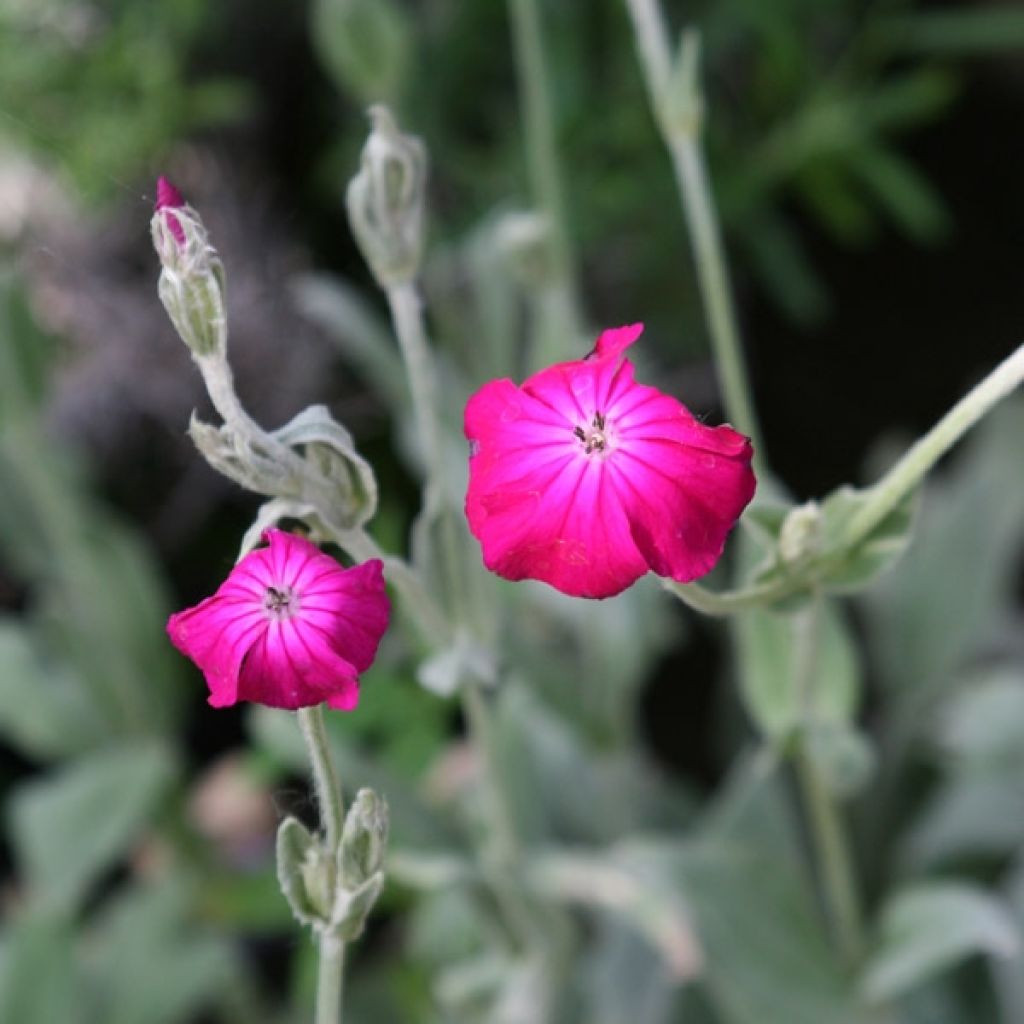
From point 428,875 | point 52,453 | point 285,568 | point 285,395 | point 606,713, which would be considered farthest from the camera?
point 285,395

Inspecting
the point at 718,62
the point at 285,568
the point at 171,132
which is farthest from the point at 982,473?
the point at 285,568

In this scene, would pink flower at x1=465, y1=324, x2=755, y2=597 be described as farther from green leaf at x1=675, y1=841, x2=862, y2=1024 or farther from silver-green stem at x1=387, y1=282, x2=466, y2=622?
green leaf at x1=675, y1=841, x2=862, y2=1024

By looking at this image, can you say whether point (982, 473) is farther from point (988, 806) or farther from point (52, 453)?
point (52, 453)

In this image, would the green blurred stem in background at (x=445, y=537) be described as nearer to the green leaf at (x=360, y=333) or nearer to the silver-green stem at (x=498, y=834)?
the silver-green stem at (x=498, y=834)

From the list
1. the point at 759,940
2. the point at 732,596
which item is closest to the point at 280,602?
the point at 732,596

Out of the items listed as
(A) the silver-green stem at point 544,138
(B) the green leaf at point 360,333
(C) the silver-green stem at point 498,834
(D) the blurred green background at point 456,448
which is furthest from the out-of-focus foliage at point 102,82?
(C) the silver-green stem at point 498,834

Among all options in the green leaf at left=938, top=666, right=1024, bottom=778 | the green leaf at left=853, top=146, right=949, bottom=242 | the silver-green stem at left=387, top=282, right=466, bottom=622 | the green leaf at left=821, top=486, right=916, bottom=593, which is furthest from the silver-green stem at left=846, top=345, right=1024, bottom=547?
the green leaf at left=853, top=146, right=949, bottom=242
